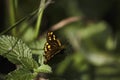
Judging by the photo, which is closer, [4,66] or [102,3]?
[4,66]

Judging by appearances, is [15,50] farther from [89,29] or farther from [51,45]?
[89,29]

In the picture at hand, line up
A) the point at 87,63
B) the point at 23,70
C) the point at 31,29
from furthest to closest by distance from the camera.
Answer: the point at 87,63 → the point at 31,29 → the point at 23,70

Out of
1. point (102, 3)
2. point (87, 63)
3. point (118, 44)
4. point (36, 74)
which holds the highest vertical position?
point (102, 3)

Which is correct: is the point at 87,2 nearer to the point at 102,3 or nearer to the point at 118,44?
the point at 102,3

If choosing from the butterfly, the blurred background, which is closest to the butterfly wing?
the butterfly

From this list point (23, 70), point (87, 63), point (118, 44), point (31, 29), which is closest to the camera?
point (23, 70)

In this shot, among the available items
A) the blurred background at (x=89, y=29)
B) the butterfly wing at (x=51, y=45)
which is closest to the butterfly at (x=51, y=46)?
the butterfly wing at (x=51, y=45)

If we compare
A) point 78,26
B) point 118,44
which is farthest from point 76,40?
point 118,44
